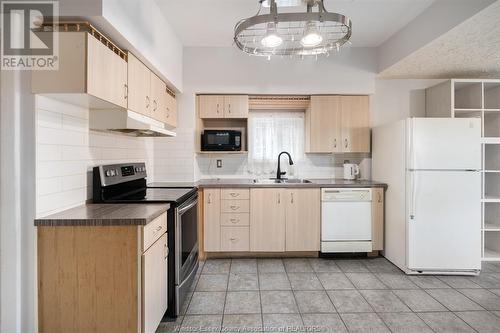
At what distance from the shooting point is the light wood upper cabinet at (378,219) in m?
3.34

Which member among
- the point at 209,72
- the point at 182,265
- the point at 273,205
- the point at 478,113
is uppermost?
the point at 209,72

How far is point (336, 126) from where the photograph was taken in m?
3.64

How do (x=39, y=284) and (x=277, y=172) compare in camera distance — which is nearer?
(x=39, y=284)

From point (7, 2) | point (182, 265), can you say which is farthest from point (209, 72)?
point (182, 265)

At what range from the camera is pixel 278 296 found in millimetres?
2445

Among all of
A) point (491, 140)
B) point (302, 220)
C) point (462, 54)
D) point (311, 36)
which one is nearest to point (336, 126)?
point (302, 220)

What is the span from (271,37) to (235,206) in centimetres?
199

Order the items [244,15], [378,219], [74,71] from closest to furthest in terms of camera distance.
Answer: [74,71]
[244,15]
[378,219]

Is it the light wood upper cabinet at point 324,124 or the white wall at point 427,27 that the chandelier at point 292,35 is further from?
the light wood upper cabinet at point 324,124

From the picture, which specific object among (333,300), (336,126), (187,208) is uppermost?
(336,126)

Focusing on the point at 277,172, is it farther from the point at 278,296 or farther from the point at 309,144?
the point at 278,296

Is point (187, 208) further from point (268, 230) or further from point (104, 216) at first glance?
point (268, 230)

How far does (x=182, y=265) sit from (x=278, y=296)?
2.96 ft

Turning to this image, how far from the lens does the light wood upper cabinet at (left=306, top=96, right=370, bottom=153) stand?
364 centimetres
